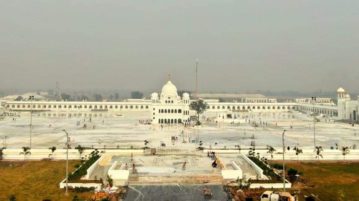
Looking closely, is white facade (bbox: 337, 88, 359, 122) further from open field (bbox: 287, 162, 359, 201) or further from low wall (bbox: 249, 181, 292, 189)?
low wall (bbox: 249, 181, 292, 189)

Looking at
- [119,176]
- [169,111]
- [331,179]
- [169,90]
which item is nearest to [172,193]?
[119,176]

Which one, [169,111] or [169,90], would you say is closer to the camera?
[169,111]

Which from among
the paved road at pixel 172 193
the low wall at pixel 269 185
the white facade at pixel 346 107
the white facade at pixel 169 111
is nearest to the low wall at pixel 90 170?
the paved road at pixel 172 193

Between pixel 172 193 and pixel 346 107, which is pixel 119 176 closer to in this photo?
pixel 172 193

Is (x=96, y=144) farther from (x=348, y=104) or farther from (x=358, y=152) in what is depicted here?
(x=348, y=104)

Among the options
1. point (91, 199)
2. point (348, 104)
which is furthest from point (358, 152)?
point (348, 104)

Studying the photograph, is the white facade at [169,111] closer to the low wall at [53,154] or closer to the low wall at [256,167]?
the low wall at [53,154]

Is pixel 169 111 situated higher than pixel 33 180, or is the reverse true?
pixel 169 111
